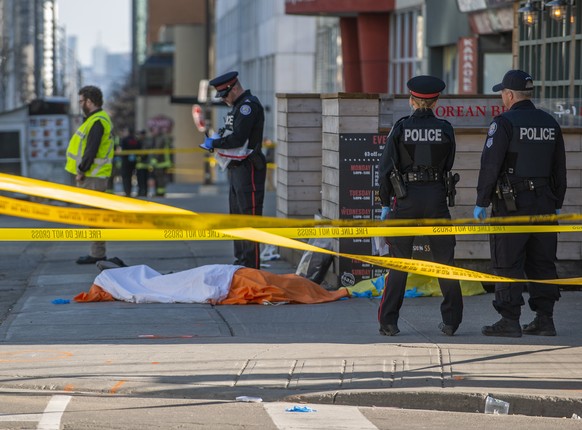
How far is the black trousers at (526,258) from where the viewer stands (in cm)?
943

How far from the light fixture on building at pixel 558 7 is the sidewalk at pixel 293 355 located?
18.3 ft

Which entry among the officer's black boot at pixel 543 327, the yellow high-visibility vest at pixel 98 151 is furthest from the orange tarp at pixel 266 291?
the yellow high-visibility vest at pixel 98 151

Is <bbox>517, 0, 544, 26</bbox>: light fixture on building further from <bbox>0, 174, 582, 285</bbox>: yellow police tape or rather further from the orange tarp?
<bbox>0, 174, 582, 285</bbox>: yellow police tape

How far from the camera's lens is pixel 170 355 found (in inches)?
341

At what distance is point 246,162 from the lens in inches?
492

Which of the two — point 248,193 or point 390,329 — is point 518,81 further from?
point 248,193

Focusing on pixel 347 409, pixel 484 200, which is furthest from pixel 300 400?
pixel 484 200

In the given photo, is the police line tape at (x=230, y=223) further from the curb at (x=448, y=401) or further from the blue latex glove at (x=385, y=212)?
the curb at (x=448, y=401)

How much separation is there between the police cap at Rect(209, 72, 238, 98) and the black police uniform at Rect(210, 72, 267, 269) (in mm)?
12

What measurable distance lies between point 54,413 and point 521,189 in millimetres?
3797

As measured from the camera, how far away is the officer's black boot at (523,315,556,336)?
31.4 ft

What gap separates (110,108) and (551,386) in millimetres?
131226

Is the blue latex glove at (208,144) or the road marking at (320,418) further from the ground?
the blue latex glove at (208,144)

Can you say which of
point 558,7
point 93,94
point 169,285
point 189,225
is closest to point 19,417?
point 189,225
